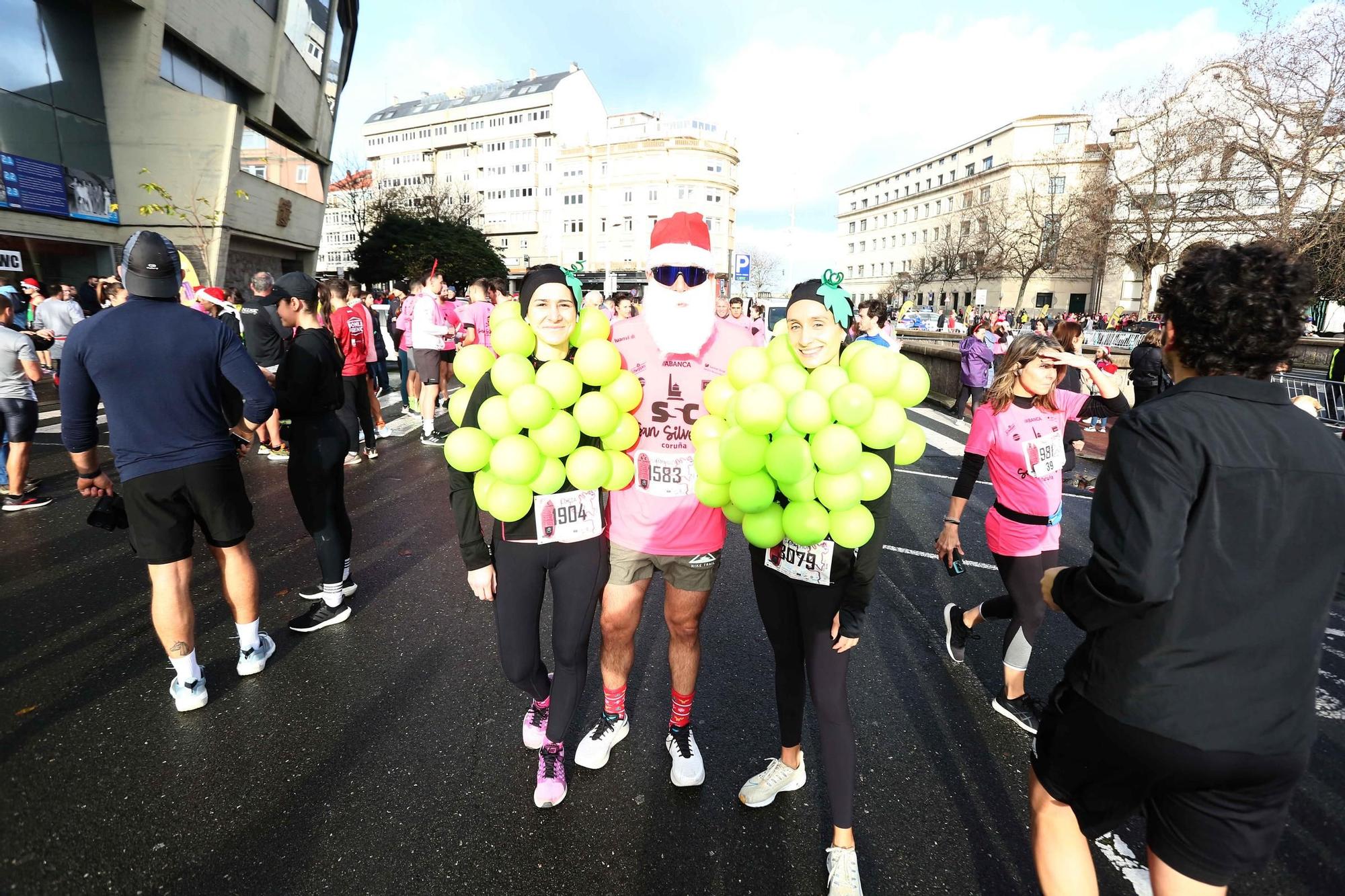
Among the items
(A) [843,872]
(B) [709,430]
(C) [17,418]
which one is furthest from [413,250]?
(A) [843,872]

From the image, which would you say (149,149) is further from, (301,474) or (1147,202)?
(1147,202)

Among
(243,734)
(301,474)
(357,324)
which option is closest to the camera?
(243,734)

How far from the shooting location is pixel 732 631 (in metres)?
4.05

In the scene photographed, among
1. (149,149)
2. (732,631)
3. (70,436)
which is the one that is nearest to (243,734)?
(70,436)

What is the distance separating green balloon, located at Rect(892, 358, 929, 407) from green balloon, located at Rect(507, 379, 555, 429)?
1.32 meters

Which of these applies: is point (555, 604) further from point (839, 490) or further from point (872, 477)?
point (872, 477)

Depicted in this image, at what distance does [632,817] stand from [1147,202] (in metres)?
22.5

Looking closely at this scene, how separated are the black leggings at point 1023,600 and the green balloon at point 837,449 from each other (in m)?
1.67

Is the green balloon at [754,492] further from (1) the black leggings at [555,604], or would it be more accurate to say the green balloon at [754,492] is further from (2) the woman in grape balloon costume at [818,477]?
(1) the black leggings at [555,604]

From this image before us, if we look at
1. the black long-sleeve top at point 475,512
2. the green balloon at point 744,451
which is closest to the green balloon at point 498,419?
the black long-sleeve top at point 475,512

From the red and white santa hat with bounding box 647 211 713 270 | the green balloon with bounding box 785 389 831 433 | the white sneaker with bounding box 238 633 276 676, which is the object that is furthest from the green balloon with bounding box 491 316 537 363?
the white sneaker with bounding box 238 633 276 676

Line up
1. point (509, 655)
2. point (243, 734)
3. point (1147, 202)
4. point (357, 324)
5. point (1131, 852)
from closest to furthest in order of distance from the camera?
1. point (1131, 852)
2. point (509, 655)
3. point (243, 734)
4. point (357, 324)
5. point (1147, 202)

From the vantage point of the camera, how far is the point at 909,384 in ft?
7.54

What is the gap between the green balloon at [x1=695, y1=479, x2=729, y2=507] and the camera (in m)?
2.39
